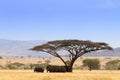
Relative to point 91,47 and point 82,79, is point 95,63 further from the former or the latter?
point 82,79

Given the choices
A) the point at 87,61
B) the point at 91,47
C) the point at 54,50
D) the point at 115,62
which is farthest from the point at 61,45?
the point at 115,62

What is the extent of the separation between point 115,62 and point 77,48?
55445 millimetres

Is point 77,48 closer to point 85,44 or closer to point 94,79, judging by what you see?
point 85,44

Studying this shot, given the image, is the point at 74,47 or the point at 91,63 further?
the point at 91,63

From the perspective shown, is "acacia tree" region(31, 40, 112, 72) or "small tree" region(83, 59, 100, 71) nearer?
"acacia tree" region(31, 40, 112, 72)

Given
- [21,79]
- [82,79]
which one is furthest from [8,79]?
[82,79]

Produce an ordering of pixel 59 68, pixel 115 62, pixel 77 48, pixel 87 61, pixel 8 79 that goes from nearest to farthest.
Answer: pixel 8 79 → pixel 59 68 → pixel 77 48 → pixel 87 61 → pixel 115 62

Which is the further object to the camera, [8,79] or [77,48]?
[77,48]

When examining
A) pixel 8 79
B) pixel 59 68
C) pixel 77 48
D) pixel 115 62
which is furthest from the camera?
pixel 115 62

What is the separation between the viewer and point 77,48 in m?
71.4

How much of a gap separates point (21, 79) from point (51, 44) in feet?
127

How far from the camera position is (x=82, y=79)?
34.9 m

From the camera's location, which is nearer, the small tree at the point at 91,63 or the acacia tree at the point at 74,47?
the acacia tree at the point at 74,47

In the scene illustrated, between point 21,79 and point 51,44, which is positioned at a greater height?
point 51,44
